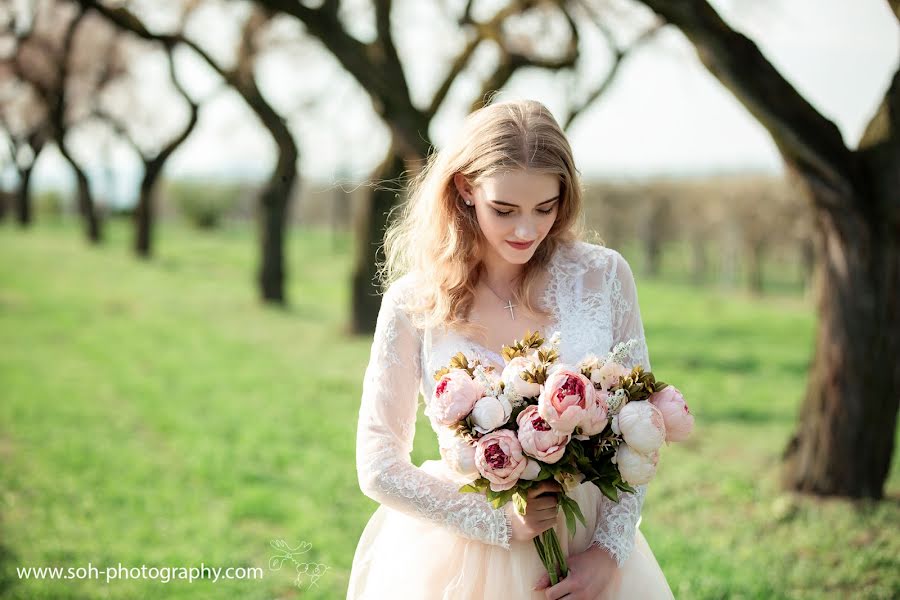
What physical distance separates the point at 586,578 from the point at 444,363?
0.76 metres

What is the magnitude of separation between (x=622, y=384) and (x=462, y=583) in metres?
0.79

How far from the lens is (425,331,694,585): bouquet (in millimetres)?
1949

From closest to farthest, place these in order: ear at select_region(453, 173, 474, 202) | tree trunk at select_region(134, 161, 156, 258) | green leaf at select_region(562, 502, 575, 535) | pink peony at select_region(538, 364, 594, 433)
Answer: pink peony at select_region(538, 364, 594, 433), green leaf at select_region(562, 502, 575, 535), ear at select_region(453, 173, 474, 202), tree trunk at select_region(134, 161, 156, 258)

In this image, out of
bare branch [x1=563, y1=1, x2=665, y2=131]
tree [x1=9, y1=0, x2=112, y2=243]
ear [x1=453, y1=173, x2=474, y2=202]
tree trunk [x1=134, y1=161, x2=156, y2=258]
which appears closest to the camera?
ear [x1=453, y1=173, x2=474, y2=202]

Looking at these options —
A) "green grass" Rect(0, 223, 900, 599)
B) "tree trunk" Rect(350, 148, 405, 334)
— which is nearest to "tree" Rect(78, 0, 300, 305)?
"green grass" Rect(0, 223, 900, 599)

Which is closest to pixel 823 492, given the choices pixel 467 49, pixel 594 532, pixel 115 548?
pixel 594 532

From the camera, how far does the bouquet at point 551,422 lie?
1.95 m

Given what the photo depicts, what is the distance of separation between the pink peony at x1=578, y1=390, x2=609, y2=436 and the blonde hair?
2.21 ft

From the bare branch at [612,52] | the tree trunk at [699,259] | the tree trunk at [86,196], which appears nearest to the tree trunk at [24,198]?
the tree trunk at [86,196]

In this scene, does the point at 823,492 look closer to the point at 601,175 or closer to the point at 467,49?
the point at 467,49

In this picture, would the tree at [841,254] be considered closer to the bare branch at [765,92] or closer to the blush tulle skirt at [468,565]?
the bare branch at [765,92]

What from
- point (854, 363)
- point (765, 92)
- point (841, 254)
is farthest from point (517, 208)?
point (854, 363)

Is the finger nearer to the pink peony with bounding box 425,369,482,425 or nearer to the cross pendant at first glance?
the pink peony with bounding box 425,369,482,425

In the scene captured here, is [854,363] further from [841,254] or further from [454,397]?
[454,397]
